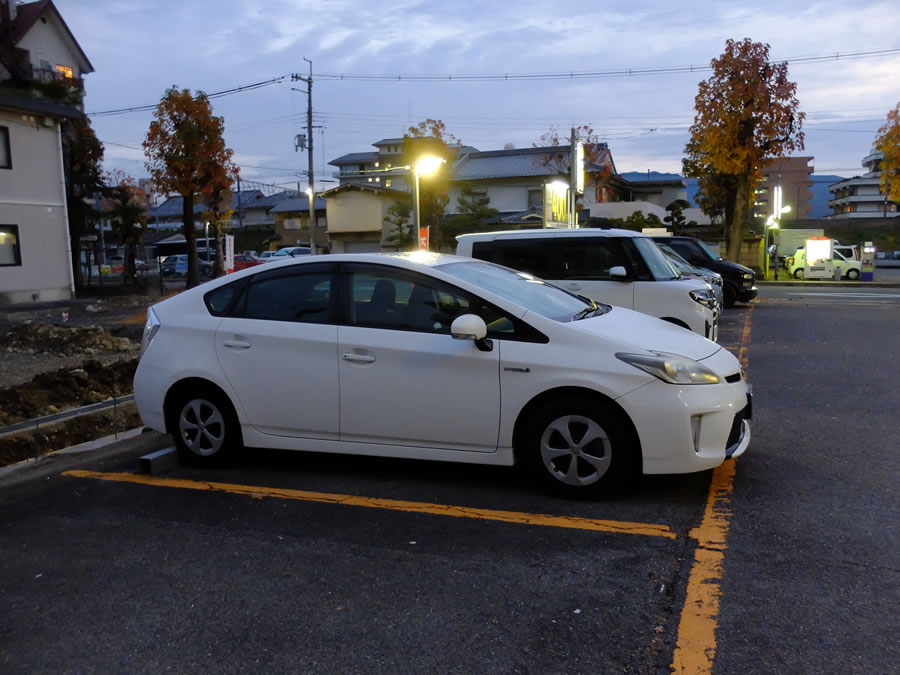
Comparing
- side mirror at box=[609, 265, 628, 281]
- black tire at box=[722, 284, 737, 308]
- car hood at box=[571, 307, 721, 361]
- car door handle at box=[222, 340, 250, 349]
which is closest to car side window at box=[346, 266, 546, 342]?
car hood at box=[571, 307, 721, 361]

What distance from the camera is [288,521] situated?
437cm

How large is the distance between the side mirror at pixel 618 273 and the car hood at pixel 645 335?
4201 millimetres

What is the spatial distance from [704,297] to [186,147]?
89.8 ft

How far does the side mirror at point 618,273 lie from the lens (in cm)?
948

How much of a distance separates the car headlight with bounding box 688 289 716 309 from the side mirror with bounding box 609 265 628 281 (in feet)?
2.86

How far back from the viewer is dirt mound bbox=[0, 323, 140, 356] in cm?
1352

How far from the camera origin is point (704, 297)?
10117 millimetres

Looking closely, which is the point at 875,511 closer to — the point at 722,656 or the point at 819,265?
the point at 722,656

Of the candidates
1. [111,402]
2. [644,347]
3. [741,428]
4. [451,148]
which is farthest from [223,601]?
[451,148]

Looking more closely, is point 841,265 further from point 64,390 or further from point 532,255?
point 64,390

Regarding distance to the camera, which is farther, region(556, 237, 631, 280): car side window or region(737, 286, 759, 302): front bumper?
region(737, 286, 759, 302): front bumper

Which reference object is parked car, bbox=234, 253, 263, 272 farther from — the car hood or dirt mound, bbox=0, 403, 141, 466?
the car hood

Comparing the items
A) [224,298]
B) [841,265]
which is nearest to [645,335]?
[224,298]

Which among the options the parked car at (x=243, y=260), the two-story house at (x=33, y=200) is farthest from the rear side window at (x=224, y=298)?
the parked car at (x=243, y=260)
